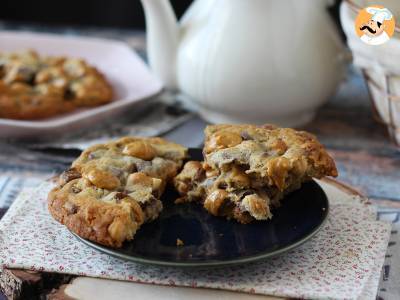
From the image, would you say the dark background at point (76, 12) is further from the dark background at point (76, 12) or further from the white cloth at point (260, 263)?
the white cloth at point (260, 263)

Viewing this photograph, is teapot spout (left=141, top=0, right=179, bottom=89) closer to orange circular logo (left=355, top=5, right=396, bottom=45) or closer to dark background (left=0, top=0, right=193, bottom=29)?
orange circular logo (left=355, top=5, right=396, bottom=45)

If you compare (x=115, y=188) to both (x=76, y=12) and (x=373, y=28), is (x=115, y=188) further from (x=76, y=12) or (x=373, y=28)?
(x=76, y=12)

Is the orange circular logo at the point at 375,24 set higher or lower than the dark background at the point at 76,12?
higher

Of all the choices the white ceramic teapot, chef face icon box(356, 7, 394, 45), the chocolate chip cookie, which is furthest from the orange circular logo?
the chocolate chip cookie

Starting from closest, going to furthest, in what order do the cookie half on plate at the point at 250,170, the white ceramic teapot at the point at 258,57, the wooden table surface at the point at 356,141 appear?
the cookie half on plate at the point at 250,170 → the wooden table surface at the point at 356,141 → the white ceramic teapot at the point at 258,57

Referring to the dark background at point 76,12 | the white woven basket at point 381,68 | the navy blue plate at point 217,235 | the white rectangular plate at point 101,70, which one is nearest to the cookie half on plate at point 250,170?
the navy blue plate at point 217,235

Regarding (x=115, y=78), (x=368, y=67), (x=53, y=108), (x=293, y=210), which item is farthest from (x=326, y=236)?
(x=115, y=78)
